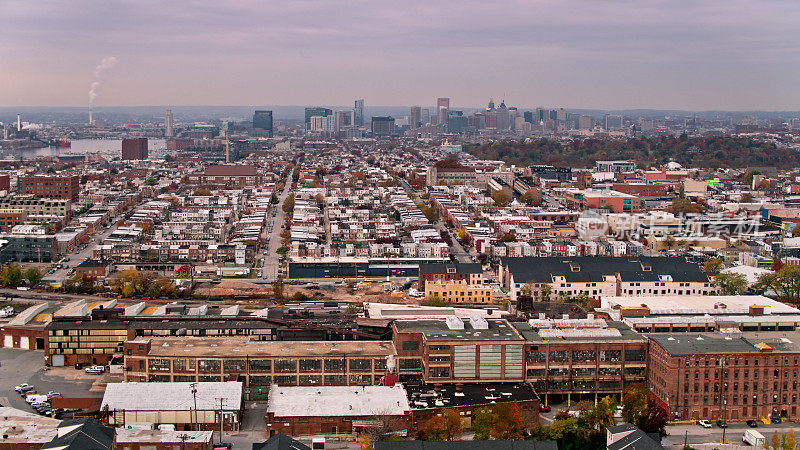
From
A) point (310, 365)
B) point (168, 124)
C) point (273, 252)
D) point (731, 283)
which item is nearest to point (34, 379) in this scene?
point (310, 365)

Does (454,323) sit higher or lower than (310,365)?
higher

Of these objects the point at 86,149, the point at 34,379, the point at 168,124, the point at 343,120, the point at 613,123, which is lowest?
the point at 34,379

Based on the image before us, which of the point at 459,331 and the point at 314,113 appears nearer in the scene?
the point at 459,331

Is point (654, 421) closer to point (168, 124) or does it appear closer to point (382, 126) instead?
point (168, 124)

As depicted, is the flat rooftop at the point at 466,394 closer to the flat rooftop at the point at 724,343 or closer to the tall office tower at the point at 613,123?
the flat rooftop at the point at 724,343

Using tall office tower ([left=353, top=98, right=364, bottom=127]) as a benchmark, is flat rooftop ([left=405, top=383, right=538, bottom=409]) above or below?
below

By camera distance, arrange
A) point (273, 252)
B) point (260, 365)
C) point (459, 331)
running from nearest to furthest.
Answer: point (260, 365) < point (459, 331) < point (273, 252)

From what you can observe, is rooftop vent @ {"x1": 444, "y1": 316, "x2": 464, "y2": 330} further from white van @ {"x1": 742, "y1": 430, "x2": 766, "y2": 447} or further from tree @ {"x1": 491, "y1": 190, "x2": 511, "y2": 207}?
tree @ {"x1": 491, "y1": 190, "x2": 511, "y2": 207}

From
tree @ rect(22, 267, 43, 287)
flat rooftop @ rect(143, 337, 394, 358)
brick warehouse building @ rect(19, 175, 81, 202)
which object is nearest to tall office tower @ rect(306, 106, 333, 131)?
brick warehouse building @ rect(19, 175, 81, 202)

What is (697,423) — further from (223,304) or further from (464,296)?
(223,304)
